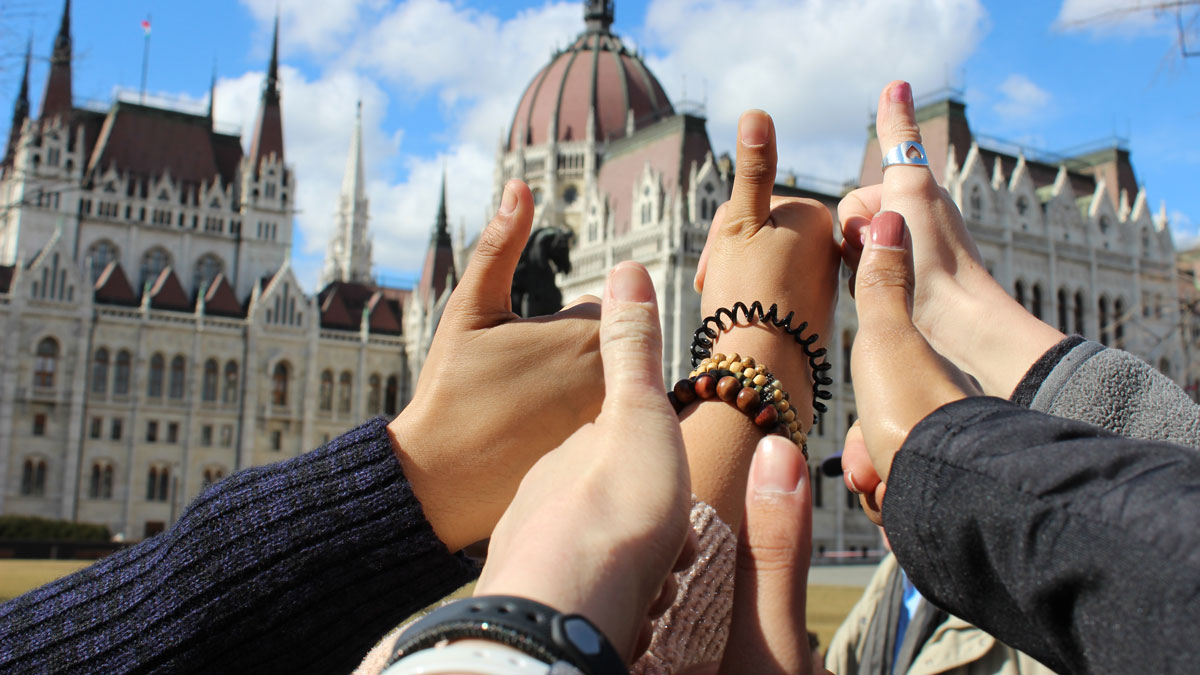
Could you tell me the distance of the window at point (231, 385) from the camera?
4066cm

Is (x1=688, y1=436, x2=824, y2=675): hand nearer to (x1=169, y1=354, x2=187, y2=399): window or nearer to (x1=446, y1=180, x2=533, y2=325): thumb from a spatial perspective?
(x1=446, y1=180, x2=533, y2=325): thumb

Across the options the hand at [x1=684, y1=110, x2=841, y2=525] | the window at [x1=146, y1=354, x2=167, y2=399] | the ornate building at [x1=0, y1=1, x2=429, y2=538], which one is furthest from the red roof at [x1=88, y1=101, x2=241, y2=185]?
the hand at [x1=684, y1=110, x2=841, y2=525]

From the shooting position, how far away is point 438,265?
48156 millimetres

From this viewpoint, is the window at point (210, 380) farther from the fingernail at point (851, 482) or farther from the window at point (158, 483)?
the fingernail at point (851, 482)

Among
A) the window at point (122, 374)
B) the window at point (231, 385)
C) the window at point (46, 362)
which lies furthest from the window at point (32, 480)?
the window at point (231, 385)

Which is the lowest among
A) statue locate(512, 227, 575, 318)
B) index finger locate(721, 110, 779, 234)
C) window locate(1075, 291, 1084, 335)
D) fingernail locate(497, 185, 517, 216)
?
fingernail locate(497, 185, 517, 216)

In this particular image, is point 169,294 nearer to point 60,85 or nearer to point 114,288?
point 114,288

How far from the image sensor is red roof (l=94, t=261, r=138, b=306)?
1566 inches

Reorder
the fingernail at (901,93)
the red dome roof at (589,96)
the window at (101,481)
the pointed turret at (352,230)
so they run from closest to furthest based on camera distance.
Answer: the fingernail at (901,93)
the window at (101,481)
the red dome roof at (589,96)
the pointed turret at (352,230)

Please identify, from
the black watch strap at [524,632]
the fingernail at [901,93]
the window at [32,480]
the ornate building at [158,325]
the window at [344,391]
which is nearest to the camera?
the black watch strap at [524,632]

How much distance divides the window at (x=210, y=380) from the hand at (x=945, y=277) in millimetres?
41709

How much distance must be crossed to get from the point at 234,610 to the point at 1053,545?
42.0 inches

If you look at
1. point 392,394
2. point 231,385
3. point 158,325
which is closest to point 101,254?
point 158,325

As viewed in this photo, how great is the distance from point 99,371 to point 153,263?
6377 millimetres
